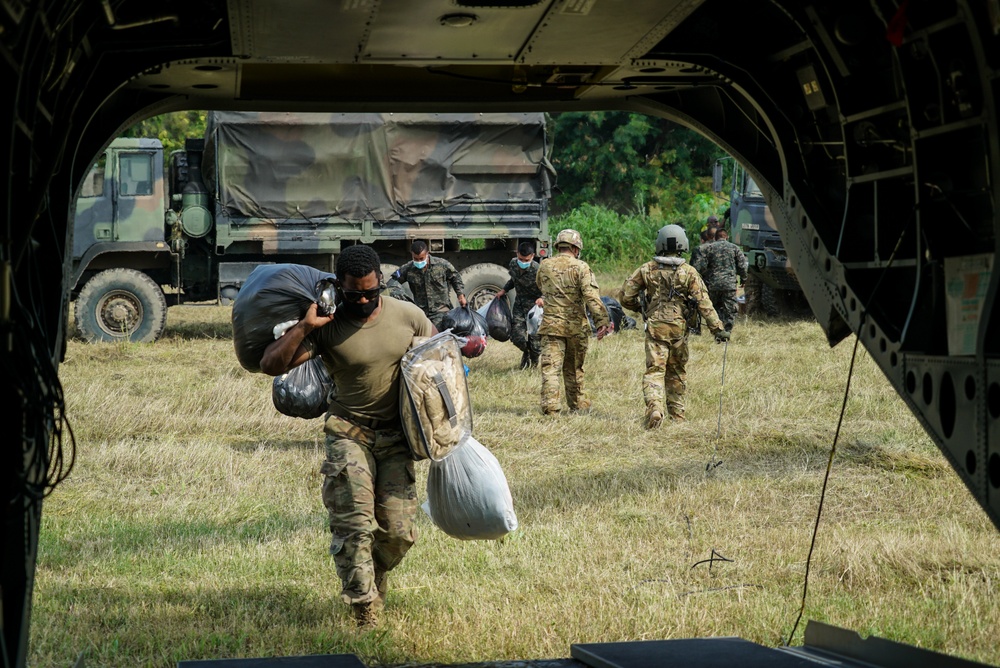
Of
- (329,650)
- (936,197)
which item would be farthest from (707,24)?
(329,650)

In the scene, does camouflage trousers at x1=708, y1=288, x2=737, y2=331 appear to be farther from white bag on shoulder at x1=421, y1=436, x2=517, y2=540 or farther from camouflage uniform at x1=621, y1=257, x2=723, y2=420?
white bag on shoulder at x1=421, y1=436, x2=517, y2=540

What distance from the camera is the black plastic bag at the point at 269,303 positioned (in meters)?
5.13

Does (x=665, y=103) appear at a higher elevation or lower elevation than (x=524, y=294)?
higher

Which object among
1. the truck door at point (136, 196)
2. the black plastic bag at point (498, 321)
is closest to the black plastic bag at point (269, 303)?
the black plastic bag at point (498, 321)

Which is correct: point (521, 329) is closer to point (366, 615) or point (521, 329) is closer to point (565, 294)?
point (565, 294)

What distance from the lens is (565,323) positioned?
11.5 meters

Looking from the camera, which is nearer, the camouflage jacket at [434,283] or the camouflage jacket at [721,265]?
the camouflage jacket at [434,283]

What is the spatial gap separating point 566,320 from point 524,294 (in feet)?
7.14

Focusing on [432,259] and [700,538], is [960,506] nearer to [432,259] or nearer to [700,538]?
[700,538]

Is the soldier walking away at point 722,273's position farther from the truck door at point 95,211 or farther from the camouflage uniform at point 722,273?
the truck door at point 95,211

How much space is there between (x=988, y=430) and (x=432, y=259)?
33.6 ft

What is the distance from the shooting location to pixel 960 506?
7645 mm

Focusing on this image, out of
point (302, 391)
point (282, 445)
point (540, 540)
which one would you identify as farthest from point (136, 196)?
point (540, 540)

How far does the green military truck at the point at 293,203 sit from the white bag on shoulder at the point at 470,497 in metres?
11.3
